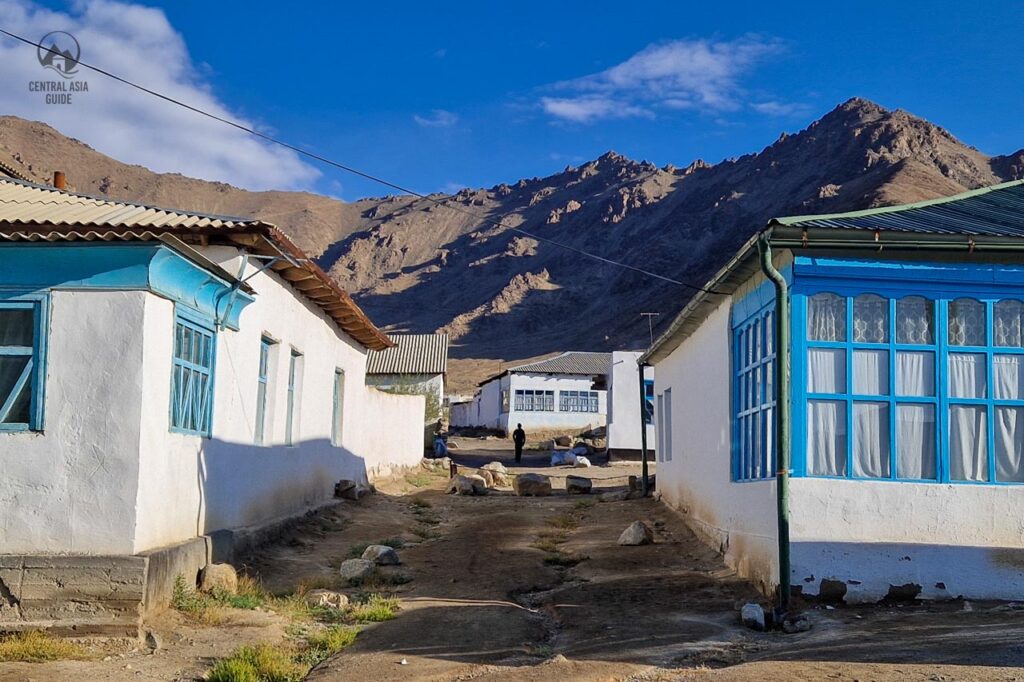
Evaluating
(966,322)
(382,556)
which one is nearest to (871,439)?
(966,322)

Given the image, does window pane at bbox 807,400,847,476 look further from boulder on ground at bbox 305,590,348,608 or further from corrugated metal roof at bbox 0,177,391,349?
corrugated metal roof at bbox 0,177,391,349

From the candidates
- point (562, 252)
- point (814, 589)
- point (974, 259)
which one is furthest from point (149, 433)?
point (562, 252)

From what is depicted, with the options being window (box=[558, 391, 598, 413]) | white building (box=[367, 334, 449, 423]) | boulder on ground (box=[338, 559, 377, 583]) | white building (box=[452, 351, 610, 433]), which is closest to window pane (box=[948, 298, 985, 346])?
boulder on ground (box=[338, 559, 377, 583])

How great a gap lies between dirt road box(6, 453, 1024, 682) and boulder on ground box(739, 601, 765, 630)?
0.16m

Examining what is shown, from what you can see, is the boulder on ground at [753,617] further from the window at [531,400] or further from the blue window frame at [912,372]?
the window at [531,400]

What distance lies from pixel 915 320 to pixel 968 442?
4.07 ft

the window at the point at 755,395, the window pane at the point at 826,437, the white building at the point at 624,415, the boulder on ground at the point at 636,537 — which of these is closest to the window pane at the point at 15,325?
the window at the point at 755,395

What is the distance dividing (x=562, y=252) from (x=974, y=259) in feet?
311

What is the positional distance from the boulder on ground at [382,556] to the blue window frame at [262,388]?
92.2 inches

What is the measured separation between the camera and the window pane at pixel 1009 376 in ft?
29.0

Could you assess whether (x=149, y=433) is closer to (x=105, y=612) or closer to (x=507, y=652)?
(x=105, y=612)

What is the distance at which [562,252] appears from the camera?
103 meters

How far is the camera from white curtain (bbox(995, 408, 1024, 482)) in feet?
28.9

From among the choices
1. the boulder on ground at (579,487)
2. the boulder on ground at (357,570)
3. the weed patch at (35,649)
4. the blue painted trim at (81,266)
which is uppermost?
the blue painted trim at (81,266)
